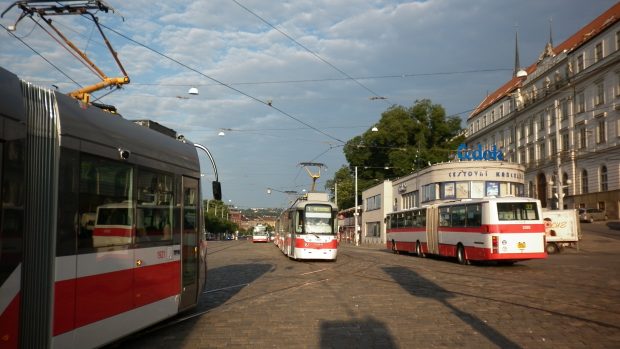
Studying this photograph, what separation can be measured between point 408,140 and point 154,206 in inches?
2524

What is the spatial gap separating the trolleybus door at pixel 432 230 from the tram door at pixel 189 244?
19765 millimetres

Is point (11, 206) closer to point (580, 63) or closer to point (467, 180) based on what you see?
point (467, 180)

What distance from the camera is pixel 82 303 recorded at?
5.72 metres

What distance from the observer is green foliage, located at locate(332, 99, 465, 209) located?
67250 mm

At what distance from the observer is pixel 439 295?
12.6 meters

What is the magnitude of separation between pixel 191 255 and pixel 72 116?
12.9ft

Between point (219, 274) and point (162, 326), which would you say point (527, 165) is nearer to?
point (219, 274)

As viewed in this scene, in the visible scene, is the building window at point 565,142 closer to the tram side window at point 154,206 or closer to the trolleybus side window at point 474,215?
the trolleybus side window at point 474,215

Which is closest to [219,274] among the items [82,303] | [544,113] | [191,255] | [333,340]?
[191,255]

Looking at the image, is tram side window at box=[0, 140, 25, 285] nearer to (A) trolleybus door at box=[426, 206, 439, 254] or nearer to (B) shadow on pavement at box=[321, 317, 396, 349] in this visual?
(B) shadow on pavement at box=[321, 317, 396, 349]

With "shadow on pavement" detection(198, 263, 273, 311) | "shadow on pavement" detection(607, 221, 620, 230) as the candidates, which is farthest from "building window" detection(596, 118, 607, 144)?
"shadow on pavement" detection(198, 263, 273, 311)

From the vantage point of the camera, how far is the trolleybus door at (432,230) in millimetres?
27641

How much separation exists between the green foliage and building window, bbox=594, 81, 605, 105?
1621cm

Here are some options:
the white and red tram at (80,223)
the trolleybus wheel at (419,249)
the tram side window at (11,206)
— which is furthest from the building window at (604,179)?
Result: the tram side window at (11,206)
